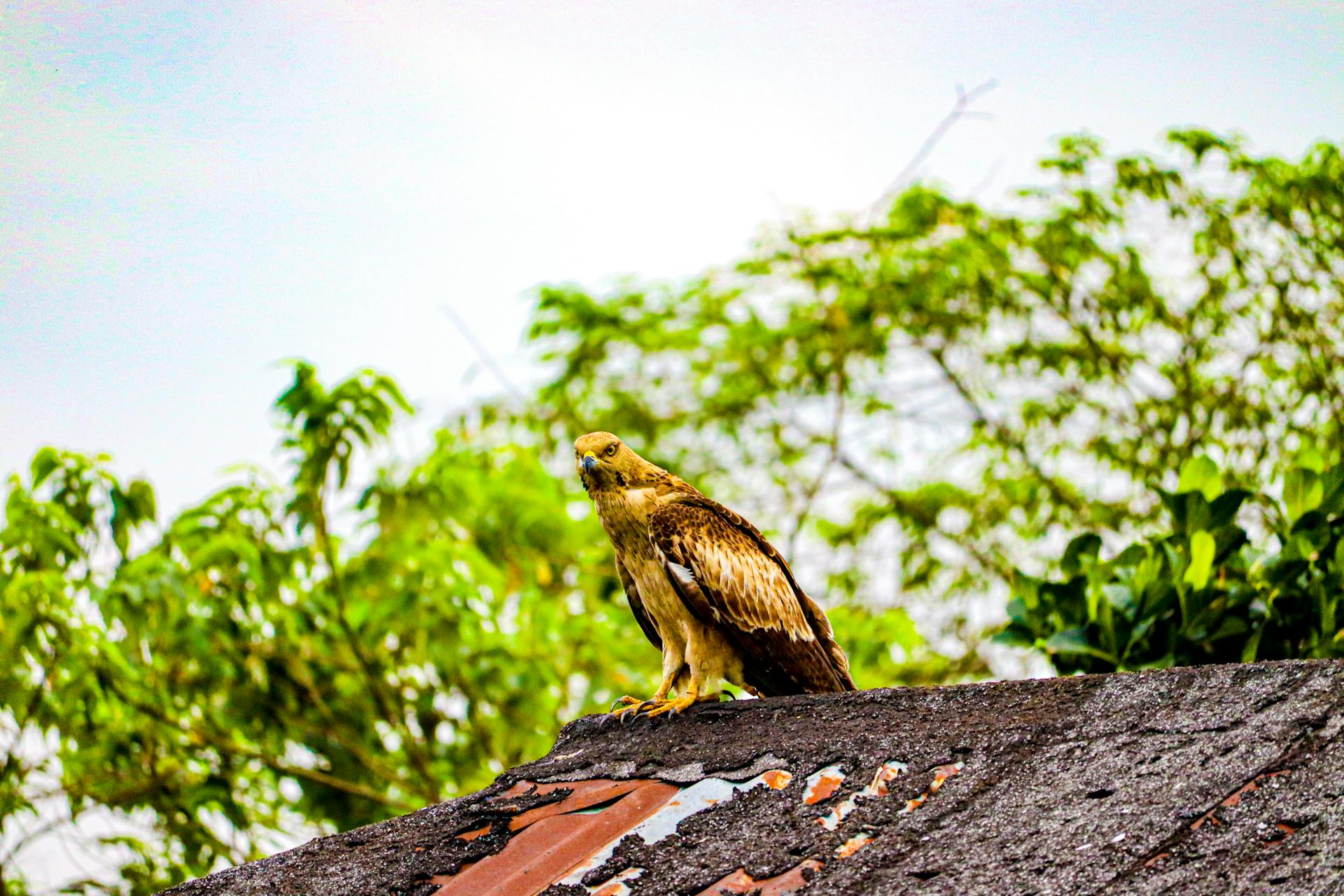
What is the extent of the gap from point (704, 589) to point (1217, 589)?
65.6 inches

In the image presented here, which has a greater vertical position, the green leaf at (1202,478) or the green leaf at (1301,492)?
the green leaf at (1202,478)

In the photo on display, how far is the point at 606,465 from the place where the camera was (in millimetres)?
4434

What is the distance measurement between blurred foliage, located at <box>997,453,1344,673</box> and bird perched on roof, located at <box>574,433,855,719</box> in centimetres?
86

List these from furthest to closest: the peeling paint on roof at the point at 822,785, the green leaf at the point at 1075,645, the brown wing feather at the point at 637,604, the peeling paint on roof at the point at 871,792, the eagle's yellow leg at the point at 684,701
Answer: the brown wing feather at the point at 637,604
the green leaf at the point at 1075,645
the eagle's yellow leg at the point at 684,701
the peeling paint on roof at the point at 822,785
the peeling paint on roof at the point at 871,792

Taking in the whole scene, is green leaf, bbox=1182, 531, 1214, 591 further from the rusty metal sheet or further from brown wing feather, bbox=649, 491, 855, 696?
the rusty metal sheet

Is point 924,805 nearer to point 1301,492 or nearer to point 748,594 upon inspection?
point 748,594

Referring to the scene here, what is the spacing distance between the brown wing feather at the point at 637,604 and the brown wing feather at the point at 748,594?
1.22 ft

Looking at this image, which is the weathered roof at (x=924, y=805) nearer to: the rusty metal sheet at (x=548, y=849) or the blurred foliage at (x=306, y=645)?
the rusty metal sheet at (x=548, y=849)

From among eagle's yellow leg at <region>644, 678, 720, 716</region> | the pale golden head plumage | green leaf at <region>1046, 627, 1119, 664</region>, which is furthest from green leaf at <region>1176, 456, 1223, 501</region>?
the pale golden head plumage

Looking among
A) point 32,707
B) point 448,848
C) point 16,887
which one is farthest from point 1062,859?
point 16,887

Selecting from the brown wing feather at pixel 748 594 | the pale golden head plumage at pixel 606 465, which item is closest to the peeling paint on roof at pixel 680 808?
the brown wing feather at pixel 748 594

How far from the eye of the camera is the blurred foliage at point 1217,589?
3947 mm

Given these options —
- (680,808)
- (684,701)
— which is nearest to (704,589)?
(684,701)

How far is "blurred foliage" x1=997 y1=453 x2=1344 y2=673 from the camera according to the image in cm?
395
